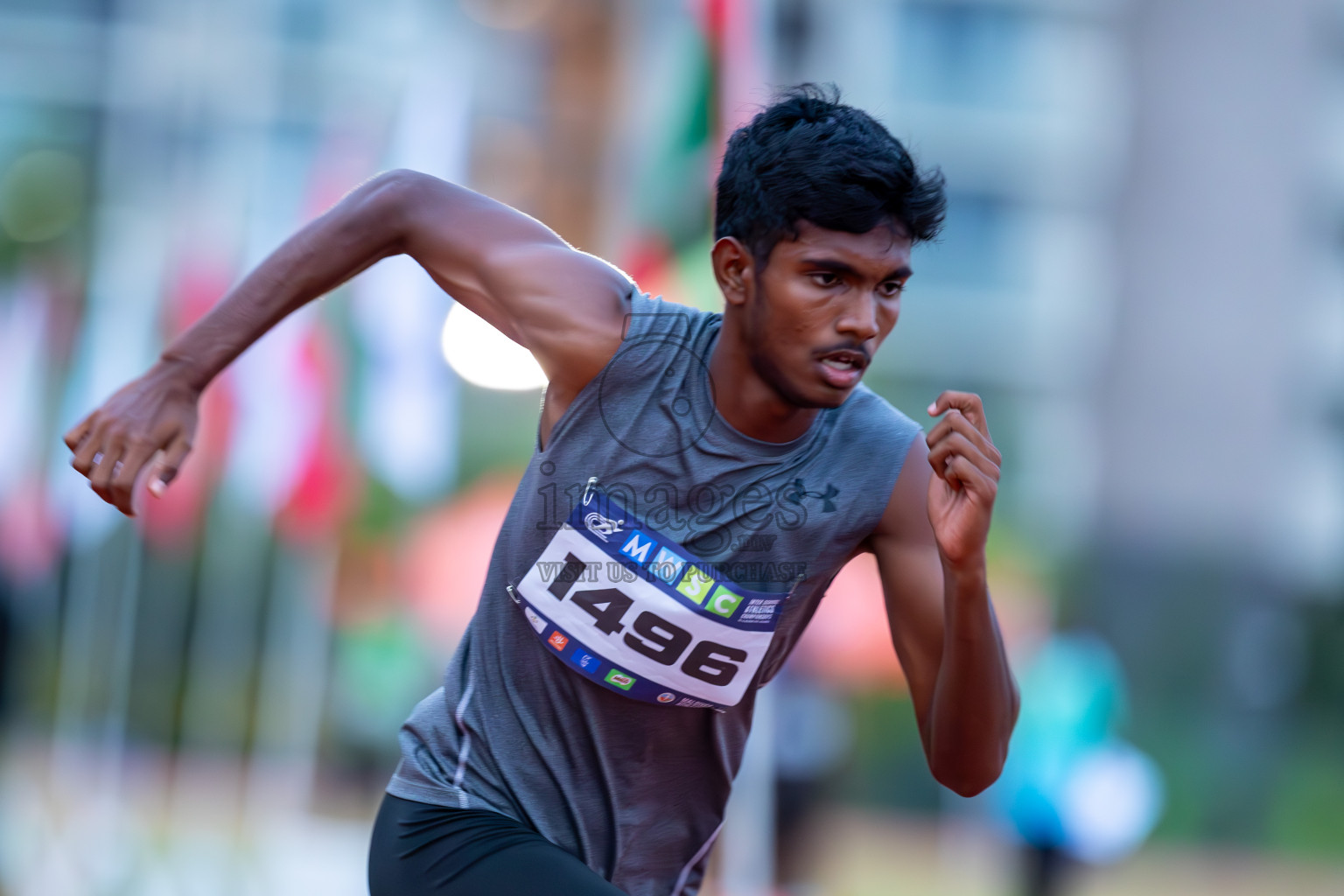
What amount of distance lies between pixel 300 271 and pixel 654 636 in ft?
3.04

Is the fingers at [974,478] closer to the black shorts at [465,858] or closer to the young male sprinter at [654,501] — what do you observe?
the young male sprinter at [654,501]

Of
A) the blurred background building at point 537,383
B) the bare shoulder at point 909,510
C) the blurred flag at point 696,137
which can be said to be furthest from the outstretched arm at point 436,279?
the blurred flag at point 696,137

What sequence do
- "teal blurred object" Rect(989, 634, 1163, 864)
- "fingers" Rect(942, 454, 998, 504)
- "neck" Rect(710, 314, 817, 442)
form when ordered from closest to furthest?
"fingers" Rect(942, 454, 998, 504)
"neck" Rect(710, 314, 817, 442)
"teal blurred object" Rect(989, 634, 1163, 864)

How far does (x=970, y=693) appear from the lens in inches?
91.2

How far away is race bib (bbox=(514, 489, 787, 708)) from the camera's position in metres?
2.38

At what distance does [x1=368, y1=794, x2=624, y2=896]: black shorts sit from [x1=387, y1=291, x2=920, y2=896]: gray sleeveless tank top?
4 centimetres

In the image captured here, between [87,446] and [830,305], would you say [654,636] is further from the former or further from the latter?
[87,446]

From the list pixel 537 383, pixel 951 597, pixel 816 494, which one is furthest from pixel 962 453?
pixel 537 383

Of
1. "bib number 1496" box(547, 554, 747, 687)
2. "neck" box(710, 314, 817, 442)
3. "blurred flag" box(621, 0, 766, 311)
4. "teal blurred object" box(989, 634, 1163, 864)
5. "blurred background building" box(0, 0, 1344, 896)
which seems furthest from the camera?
"blurred background building" box(0, 0, 1344, 896)

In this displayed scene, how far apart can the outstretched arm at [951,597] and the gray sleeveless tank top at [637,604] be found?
0.07m

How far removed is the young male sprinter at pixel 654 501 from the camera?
7.73 ft

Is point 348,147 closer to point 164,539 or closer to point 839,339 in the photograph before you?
point 164,539

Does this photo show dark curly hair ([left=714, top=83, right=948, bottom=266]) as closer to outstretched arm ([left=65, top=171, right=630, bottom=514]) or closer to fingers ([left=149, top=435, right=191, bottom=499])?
outstretched arm ([left=65, top=171, right=630, bottom=514])

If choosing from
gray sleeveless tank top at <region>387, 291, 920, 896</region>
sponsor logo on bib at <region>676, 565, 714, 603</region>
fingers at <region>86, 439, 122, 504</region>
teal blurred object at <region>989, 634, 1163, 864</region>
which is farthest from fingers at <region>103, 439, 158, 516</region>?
teal blurred object at <region>989, 634, 1163, 864</region>
